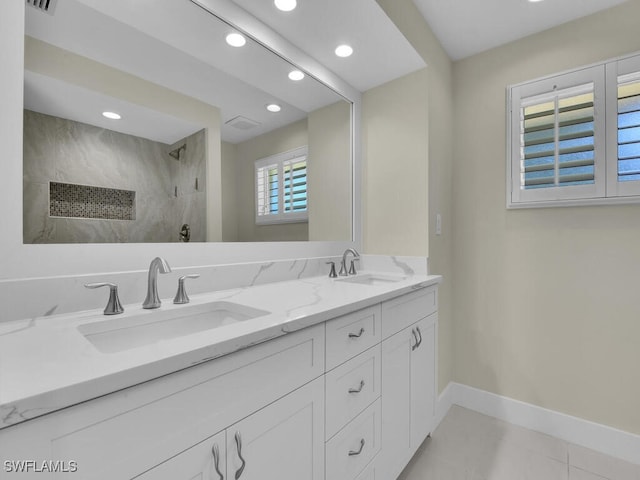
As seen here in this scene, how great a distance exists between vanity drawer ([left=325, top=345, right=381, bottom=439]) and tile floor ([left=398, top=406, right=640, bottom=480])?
0.75 metres

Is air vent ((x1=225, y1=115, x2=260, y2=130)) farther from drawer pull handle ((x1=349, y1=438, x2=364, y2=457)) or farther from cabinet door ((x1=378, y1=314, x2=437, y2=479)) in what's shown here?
drawer pull handle ((x1=349, y1=438, x2=364, y2=457))

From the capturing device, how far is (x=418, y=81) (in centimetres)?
189

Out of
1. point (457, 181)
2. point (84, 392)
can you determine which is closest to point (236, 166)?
point (84, 392)

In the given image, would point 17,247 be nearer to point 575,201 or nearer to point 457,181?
point 457,181

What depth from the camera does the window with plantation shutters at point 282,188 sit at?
5.08ft

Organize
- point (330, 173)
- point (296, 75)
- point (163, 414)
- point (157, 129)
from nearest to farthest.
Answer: point (163, 414) → point (157, 129) → point (296, 75) → point (330, 173)

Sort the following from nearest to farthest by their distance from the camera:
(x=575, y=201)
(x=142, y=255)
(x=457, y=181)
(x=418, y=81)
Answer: (x=142, y=255) < (x=575, y=201) < (x=418, y=81) < (x=457, y=181)

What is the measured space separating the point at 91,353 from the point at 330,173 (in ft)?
5.24

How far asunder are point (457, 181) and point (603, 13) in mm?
1151

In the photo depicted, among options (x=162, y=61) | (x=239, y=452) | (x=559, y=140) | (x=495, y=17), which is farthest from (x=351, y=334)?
(x=495, y=17)

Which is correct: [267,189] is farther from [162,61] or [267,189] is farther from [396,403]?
[396,403]

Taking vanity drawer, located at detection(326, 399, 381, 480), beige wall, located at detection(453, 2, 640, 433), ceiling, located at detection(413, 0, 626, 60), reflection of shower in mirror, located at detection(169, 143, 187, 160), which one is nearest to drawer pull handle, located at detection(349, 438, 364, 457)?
vanity drawer, located at detection(326, 399, 381, 480)

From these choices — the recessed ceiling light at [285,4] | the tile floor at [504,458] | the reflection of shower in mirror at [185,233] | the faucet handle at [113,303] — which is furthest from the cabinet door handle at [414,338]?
the recessed ceiling light at [285,4]

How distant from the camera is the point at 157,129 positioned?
1.13m
